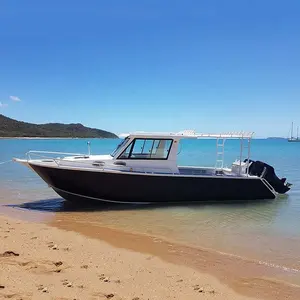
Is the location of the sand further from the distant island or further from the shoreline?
the distant island

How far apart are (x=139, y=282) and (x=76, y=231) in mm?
4132

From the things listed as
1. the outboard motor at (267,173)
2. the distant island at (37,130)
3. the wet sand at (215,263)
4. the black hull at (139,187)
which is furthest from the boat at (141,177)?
the distant island at (37,130)

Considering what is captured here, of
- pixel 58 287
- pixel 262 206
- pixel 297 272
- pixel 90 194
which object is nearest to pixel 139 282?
pixel 58 287

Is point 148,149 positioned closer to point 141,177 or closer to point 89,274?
point 141,177

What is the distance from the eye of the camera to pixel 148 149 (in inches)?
520

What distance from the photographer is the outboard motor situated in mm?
14699

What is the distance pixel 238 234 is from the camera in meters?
9.80

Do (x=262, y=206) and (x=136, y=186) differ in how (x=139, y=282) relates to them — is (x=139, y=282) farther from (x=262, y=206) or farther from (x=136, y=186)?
(x=262, y=206)

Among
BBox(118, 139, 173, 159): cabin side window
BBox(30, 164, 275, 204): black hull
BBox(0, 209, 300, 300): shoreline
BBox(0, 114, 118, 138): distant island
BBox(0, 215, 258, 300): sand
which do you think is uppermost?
BBox(0, 114, 118, 138): distant island

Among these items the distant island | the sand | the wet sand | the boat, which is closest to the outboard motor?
the boat

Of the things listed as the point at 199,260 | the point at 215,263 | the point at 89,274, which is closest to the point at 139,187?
the point at 199,260

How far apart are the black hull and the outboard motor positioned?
0.58 meters

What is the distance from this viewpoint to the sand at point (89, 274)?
503cm

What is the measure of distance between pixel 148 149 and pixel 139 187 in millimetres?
1414
